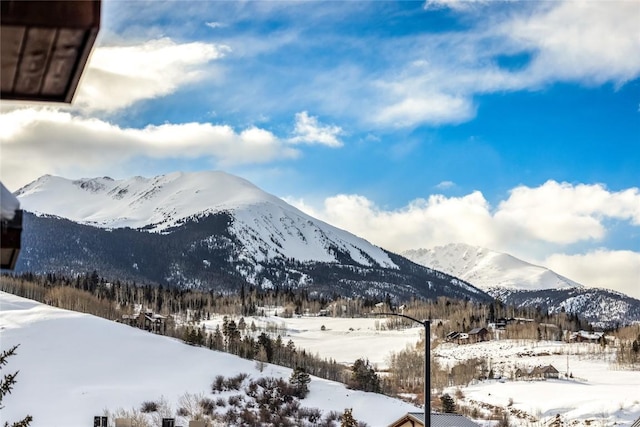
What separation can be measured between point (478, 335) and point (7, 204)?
180248 millimetres

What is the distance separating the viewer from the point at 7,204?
3133 mm

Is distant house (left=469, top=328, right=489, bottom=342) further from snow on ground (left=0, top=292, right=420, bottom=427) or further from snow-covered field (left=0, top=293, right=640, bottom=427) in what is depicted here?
snow on ground (left=0, top=292, right=420, bottom=427)

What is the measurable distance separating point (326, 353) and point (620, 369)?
54222 millimetres

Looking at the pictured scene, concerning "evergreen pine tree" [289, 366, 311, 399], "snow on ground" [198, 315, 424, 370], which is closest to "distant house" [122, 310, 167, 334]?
"snow on ground" [198, 315, 424, 370]

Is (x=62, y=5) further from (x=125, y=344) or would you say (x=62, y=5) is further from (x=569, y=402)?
(x=125, y=344)

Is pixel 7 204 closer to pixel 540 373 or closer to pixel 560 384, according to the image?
pixel 560 384

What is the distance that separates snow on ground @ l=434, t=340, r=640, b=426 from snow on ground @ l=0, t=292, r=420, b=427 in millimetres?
15909

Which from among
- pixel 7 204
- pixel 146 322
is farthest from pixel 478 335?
pixel 7 204

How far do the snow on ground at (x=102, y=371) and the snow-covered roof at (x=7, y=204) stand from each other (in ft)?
261

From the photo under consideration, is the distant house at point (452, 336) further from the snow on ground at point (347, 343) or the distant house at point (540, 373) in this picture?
the distant house at point (540, 373)

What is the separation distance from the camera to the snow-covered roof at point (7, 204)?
312 cm

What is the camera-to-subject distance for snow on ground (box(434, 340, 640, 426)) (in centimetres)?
8981

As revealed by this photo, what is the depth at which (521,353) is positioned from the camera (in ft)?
488

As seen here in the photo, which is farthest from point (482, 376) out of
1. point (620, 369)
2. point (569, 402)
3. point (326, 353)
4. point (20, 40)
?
point (20, 40)
